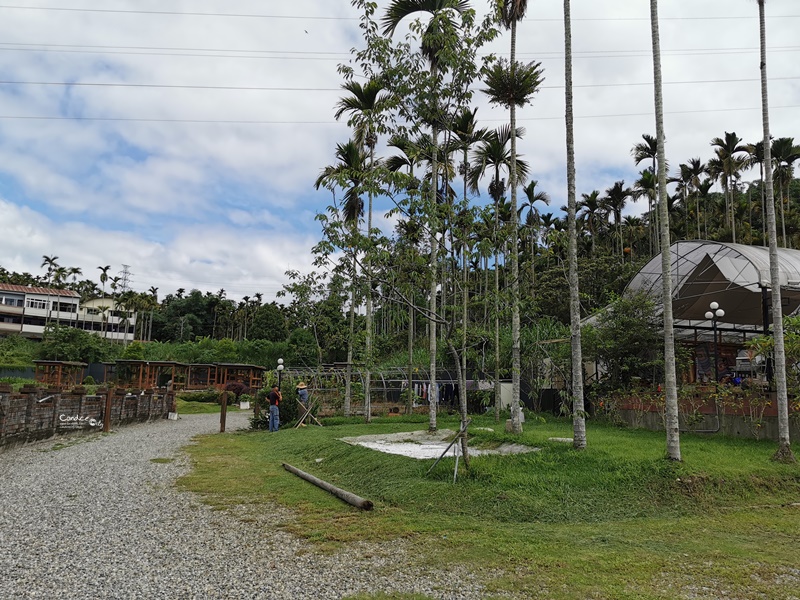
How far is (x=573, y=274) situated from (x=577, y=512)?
13.9 feet

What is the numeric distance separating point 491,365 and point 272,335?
131 ft

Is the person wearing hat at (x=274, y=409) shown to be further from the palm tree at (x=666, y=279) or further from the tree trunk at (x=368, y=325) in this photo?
the palm tree at (x=666, y=279)

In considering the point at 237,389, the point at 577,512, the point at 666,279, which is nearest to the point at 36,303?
the point at 237,389

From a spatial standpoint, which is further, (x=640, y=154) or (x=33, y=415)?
(x=640, y=154)

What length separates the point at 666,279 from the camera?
8859 millimetres

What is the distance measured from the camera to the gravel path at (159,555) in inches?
180

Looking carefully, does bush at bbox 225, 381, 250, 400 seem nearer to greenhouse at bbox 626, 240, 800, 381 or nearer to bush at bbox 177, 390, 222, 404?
bush at bbox 177, 390, 222, 404

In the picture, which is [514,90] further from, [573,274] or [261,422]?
[261,422]

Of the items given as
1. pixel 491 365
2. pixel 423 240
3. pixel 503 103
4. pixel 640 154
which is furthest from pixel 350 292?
pixel 640 154

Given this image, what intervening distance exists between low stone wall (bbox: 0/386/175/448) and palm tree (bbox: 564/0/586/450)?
1112 cm

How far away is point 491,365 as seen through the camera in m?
24.4

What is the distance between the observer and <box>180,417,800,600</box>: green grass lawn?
491 centimetres

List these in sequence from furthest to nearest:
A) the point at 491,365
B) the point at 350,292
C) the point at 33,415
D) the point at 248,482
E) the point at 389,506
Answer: the point at 491,365 < the point at 33,415 < the point at 248,482 < the point at 350,292 < the point at 389,506

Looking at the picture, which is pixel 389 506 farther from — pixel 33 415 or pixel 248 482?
pixel 33 415
